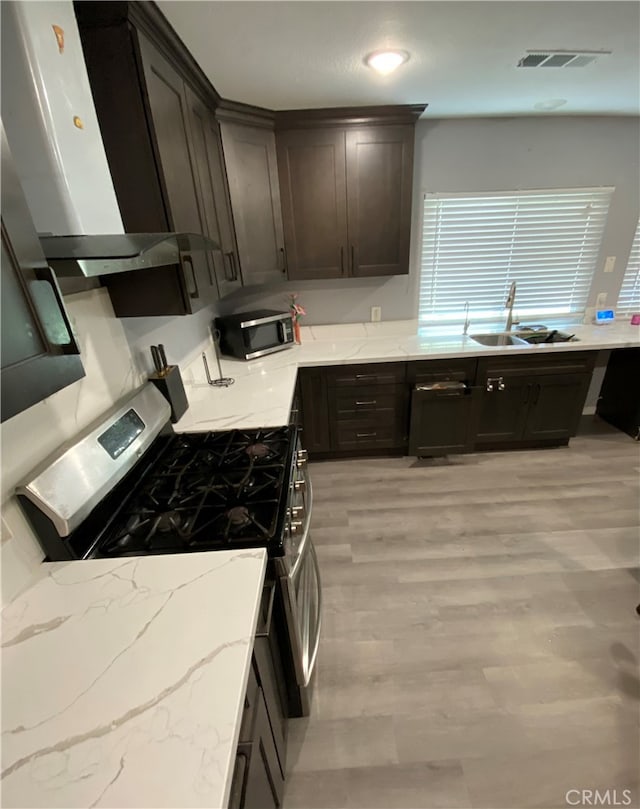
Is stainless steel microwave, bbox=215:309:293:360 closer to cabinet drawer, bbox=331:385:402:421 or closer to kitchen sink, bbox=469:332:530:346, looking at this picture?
cabinet drawer, bbox=331:385:402:421

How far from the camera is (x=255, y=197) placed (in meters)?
2.11

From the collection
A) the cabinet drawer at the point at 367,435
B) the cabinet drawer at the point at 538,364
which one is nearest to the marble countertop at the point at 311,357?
the cabinet drawer at the point at 538,364

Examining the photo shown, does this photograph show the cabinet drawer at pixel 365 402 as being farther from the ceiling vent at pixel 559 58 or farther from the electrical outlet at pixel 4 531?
the electrical outlet at pixel 4 531

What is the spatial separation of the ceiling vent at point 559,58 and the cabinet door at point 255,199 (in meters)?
1.33

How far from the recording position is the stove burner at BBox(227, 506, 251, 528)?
99cm

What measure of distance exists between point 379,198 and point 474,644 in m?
2.50

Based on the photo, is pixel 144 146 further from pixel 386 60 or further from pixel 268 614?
pixel 268 614

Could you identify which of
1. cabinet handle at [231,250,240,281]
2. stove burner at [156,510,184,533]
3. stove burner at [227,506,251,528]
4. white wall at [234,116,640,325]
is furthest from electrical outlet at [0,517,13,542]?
white wall at [234,116,640,325]

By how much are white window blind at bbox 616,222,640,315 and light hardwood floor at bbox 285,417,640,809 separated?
139 centimetres

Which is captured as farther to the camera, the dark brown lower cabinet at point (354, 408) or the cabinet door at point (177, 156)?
the dark brown lower cabinet at point (354, 408)

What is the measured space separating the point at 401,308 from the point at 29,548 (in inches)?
107

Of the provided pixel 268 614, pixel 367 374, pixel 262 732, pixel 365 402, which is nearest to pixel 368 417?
pixel 365 402

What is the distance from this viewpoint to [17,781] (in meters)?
0.52

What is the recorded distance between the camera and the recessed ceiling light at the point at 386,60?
144 cm
